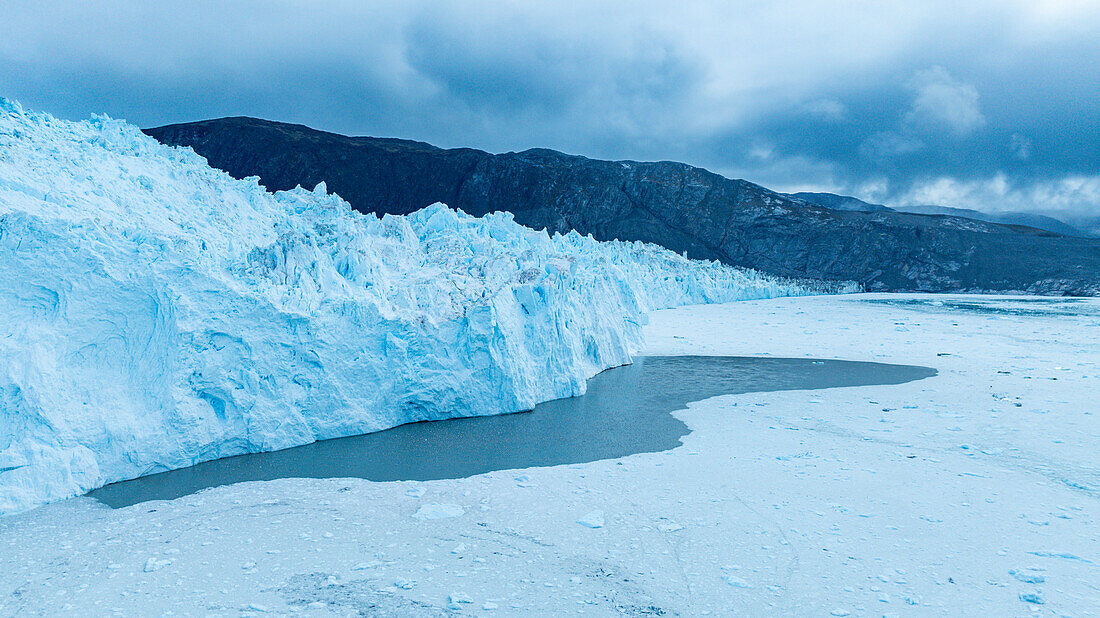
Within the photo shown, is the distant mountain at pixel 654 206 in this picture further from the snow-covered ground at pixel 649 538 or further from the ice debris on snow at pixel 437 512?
the ice debris on snow at pixel 437 512

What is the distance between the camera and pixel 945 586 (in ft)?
13.6

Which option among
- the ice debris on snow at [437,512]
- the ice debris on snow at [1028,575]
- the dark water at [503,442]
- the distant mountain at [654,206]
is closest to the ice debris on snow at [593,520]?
the ice debris on snow at [437,512]

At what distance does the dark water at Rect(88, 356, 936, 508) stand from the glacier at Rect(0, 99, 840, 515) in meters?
0.32

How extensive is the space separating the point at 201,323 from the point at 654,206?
71.2 m

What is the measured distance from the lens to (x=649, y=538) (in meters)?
5.01

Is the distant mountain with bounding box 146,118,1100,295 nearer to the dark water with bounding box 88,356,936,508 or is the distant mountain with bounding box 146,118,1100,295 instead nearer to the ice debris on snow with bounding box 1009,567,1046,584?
the dark water with bounding box 88,356,936,508

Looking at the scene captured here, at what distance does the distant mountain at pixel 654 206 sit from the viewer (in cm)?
5694

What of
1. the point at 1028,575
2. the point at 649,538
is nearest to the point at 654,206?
the point at 649,538

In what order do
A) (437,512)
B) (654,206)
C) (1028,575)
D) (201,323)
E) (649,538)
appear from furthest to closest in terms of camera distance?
1. (654,206)
2. (201,323)
3. (437,512)
4. (649,538)
5. (1028,575)

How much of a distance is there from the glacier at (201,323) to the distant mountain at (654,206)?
56.7m

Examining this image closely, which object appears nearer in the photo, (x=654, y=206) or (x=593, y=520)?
(x=593, y=520)

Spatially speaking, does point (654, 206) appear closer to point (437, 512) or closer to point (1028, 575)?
point (437, 512)

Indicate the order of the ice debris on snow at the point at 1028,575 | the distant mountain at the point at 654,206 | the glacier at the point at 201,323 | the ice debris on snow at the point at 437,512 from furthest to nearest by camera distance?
the distant mountain at the point at 654,206
the glacier at the point at 201,323
the ice debris on snow at the point at 437,512
the ice debris on snow at the point at 1028,575

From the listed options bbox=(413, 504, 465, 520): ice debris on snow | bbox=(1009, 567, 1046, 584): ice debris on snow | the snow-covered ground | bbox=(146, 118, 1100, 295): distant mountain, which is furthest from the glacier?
bbox=(146, 118, 1100, 295): distant mountain
